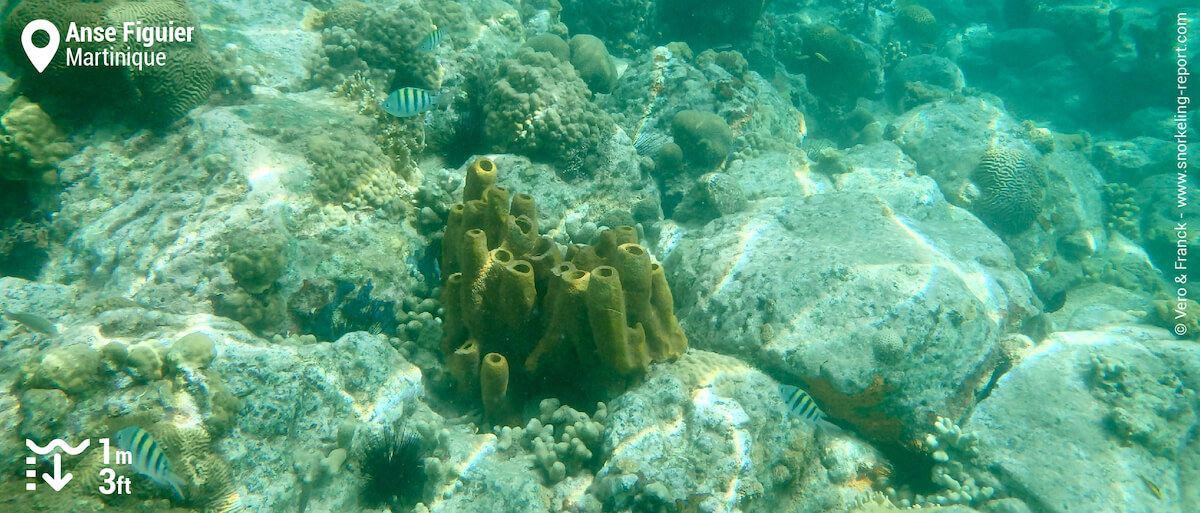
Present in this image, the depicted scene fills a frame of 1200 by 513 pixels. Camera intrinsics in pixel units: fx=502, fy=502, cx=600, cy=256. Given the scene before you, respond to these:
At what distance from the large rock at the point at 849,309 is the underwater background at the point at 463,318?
0.09 ft

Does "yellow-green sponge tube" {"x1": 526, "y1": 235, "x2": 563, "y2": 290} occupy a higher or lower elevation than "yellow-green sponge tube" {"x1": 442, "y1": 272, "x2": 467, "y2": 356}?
higher

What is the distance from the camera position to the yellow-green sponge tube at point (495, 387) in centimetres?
315

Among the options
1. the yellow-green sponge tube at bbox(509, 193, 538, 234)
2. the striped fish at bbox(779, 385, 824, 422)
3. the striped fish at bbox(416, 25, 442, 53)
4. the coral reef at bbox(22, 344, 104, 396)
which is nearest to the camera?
the coral reef at bbox(22, 344, 104, 396)

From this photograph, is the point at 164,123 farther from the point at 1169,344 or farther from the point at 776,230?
the point at 1169,344

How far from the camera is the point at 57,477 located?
2178 millimetres

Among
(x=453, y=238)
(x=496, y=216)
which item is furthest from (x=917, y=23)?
(x=453, y=238)

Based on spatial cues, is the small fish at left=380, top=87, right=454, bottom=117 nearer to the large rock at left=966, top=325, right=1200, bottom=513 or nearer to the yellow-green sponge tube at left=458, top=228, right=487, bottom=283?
the yellow-green sponge tube at left=458, top=228, right=487, bottom=283

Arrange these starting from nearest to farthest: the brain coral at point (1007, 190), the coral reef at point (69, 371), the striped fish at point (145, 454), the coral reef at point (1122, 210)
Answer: the striped fish at point (145, 454) < the coral reef at point (69, 371) < the brain coral at point (1007, 190) < the coral reef at point (1122, 210)

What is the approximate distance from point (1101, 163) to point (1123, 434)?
40.0 ft

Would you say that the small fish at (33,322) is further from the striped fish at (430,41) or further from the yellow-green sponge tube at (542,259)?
the striped fish at (430,41)

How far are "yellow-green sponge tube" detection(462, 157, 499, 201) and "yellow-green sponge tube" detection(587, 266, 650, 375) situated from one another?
1393 mm

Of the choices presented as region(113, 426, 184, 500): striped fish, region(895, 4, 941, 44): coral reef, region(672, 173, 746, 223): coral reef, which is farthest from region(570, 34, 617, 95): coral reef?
region(895, 4, 941, 44): coral reef

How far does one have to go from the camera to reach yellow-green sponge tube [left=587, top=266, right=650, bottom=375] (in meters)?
2.90

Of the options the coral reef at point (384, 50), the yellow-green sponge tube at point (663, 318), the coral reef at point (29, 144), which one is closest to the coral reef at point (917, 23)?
the coral reef at point (384, 50)
